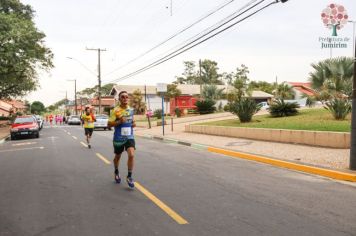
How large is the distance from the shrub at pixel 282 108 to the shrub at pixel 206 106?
52.3 feet

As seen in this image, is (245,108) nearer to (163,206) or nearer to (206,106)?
(163,206)

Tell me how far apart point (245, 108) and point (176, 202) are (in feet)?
50.1

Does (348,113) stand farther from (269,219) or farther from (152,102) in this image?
(152,102)

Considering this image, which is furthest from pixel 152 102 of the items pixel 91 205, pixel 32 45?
pixel 91 205

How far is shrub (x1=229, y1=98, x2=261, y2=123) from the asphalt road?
1066 centimetres

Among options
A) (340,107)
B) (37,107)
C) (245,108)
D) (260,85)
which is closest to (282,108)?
(245,108)

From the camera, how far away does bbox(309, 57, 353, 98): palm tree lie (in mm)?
17572

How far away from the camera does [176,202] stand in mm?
6312

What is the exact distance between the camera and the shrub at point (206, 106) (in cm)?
3731

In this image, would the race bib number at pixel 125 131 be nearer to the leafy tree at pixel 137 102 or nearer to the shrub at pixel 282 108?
the shrub at pixel 282 108

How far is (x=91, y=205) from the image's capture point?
20.3 feet

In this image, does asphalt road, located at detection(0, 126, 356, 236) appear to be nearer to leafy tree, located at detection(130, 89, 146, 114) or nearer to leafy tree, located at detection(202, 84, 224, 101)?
leafy tree, located at detection(202, 84, 224, 101)

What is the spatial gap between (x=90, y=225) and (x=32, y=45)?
30.9m

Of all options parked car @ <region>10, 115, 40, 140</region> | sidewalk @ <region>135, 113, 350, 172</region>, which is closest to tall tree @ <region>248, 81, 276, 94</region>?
parked car @ <region>10, 115, 40, 140</region>
